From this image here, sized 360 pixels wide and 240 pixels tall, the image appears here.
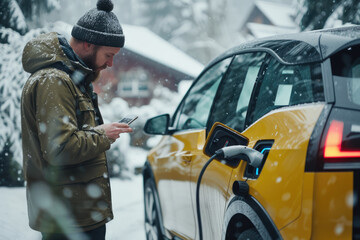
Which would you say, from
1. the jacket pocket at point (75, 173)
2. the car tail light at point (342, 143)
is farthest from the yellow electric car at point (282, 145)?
the jacket pocket at point (75, 173)

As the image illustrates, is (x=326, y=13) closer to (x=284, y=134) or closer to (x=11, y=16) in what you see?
(x=11, y=16)

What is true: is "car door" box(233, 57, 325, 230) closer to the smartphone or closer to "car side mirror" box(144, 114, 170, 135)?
the smartphone

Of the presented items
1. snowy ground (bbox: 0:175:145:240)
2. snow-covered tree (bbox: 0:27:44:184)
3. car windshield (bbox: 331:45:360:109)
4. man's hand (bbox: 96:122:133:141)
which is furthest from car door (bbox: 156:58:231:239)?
snow-covered tree (bbox: 0:27:44:184)

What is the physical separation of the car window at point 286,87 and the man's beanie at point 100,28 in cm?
90

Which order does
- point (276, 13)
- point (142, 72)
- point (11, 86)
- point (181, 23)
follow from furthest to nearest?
point (276, 13) → point (181, 23) → point (142, 72) → point (11, 86)

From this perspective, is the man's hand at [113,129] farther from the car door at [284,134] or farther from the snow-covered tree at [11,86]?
the snow-covered tree at [11,86]

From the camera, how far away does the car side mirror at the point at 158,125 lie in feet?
13.9

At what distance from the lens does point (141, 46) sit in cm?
1969

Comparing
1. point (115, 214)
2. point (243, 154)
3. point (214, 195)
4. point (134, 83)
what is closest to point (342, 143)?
point (243, 154)

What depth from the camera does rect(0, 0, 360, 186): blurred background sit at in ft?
27.9

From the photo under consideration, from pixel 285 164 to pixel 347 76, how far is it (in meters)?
0.48

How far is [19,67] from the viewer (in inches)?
335

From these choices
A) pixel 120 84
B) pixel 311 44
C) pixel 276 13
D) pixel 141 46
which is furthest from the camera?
pixel 276 13

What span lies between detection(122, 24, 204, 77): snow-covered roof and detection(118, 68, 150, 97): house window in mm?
912
